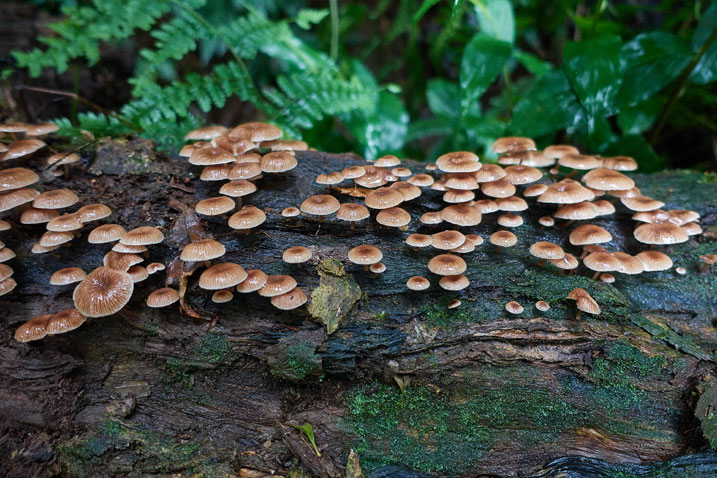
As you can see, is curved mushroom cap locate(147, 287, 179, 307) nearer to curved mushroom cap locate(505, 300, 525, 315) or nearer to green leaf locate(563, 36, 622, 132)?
curved mushroom cap locate(505, 300, 525, 315)

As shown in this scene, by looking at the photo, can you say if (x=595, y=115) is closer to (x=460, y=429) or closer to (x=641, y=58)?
(x=641, y=58)

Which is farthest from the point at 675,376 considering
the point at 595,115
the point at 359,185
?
the point at 359,185

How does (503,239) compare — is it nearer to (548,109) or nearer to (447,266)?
(447,266)

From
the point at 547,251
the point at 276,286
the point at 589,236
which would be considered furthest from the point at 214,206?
the point at 589,236

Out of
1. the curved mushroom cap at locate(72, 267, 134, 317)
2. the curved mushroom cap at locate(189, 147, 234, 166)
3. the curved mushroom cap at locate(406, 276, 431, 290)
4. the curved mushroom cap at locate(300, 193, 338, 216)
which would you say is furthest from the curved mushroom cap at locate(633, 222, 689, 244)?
the curved mushroom cap at locate(72, 267, 134, 317)

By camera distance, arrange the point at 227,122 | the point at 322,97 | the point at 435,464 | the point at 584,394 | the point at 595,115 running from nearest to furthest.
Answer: the point at 435,464 < the point at 584,394 < the point at 595,115 < the point at 322,97 < the point at 227,122

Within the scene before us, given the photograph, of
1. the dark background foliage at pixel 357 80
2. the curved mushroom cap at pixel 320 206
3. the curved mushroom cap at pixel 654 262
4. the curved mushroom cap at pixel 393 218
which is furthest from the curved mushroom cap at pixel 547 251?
the dark background foliage at pixel 357 80
